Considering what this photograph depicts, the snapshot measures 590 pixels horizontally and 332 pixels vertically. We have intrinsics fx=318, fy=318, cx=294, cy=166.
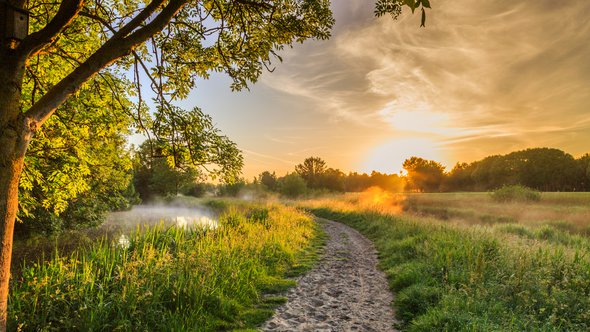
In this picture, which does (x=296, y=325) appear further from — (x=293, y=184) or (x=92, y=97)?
(x=293, y=184)

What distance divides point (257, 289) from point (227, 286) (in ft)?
3.58

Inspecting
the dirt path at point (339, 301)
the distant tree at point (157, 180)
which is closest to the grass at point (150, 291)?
the dirt path at point (339, 301)

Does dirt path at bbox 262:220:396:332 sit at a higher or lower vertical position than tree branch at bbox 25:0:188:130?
lower

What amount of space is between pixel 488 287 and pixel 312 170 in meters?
71.1

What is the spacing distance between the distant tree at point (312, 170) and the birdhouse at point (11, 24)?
71414 mm

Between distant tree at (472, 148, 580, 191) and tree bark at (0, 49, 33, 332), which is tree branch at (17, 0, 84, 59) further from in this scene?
distant tree at (472, 148, 580, 191)

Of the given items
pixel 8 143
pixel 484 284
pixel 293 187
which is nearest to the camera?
pixel 8 143

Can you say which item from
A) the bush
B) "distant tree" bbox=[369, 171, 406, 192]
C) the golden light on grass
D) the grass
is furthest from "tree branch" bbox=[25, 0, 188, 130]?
"distant tree" bbox=[369, 171, 406, 192]

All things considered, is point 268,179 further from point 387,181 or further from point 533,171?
point 533,171

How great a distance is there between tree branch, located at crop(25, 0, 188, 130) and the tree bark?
0.17 m

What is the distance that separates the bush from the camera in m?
37.3

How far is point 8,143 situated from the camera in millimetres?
3373

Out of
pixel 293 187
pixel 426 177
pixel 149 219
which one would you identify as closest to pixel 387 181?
pixel 426 177

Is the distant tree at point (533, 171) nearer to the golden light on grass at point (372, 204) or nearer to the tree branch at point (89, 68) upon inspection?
the golden light on grass at point (372, 204)
